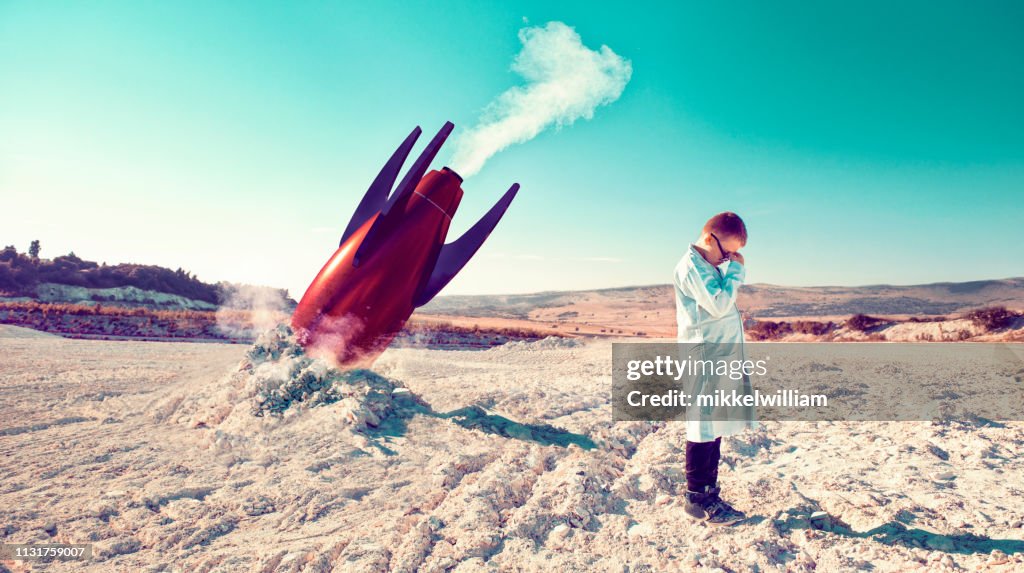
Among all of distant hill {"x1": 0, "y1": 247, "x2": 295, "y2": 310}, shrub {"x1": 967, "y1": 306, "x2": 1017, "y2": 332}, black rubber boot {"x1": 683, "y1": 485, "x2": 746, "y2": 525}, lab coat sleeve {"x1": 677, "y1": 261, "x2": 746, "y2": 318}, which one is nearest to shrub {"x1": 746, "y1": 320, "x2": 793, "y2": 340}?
shrub {"x1": 967, "y1": 306, "x2": 1017, "y2": 332}

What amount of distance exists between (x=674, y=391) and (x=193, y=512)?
7.57 m

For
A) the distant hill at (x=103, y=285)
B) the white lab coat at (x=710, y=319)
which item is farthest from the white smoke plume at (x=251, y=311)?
the white lab coat at (x=710, y=319)

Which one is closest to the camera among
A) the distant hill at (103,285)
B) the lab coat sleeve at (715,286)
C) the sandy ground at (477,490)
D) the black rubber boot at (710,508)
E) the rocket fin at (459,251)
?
the sandy ground at (477,490)

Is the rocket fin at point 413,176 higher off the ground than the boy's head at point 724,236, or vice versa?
the rocket fin at point 413,176

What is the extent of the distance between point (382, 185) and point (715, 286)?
6180 mm

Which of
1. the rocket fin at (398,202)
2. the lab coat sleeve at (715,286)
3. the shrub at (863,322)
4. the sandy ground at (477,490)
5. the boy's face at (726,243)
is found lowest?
the sandy ground at (477,490)

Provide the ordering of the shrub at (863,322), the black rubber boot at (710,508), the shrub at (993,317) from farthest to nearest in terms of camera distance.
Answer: the shrub at (863,322), the shrub at (993,317), the black rubber boot at (710,508)

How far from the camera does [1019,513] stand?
4105 mm

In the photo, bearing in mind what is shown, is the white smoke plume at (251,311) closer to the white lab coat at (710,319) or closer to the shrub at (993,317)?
the white lab coat at (710,319)

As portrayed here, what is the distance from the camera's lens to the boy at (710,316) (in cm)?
411

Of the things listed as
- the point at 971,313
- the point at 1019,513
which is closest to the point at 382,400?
the point at 1019,513

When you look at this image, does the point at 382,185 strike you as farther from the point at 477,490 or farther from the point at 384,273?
the point at 477,490

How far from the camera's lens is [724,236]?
419cm

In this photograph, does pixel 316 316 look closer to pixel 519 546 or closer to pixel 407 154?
pixel 407 154
